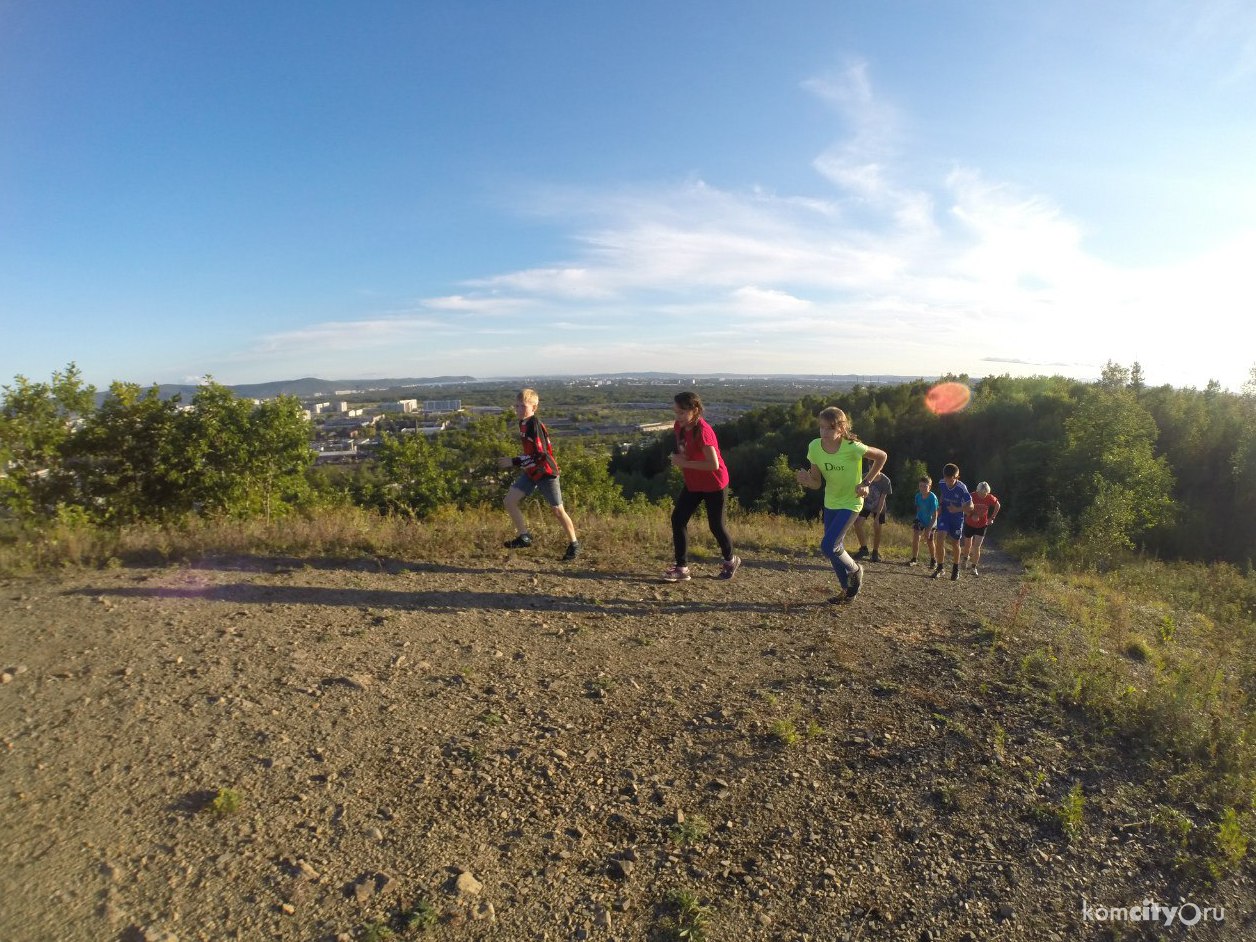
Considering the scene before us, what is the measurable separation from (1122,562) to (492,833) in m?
16.3

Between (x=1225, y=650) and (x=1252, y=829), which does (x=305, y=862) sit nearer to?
(x=1252, y=829)

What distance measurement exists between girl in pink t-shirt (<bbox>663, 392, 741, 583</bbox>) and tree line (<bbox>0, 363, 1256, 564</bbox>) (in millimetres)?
3633

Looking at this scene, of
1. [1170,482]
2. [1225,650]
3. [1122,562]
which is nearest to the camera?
[1225,650]

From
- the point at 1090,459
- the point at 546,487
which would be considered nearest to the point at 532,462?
the point at 546,487

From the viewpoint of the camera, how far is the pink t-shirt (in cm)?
599

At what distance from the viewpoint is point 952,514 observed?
8.81 m

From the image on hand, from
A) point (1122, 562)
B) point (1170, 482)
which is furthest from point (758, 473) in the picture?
point (1122, 562)

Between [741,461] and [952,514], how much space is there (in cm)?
4244

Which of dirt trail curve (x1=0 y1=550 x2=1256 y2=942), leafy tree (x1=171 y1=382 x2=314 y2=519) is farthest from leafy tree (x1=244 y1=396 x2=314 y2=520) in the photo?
dirt trail curve (x1=0 y1=550 x2=1256 y2=942)

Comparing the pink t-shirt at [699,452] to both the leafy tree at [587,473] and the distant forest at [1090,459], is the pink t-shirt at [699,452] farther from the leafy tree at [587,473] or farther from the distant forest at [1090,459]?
the leafy tree at [587,473]

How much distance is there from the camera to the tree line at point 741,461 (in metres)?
8.44

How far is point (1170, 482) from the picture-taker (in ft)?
73.4

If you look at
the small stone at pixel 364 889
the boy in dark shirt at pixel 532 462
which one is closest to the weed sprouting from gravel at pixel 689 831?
the small stone at pixel 364 889

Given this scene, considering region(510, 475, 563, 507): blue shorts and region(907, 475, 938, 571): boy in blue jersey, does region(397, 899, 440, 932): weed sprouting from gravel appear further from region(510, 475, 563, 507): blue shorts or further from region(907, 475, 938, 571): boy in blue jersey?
region(907, 475, 938, 571): boy in blue jersey
